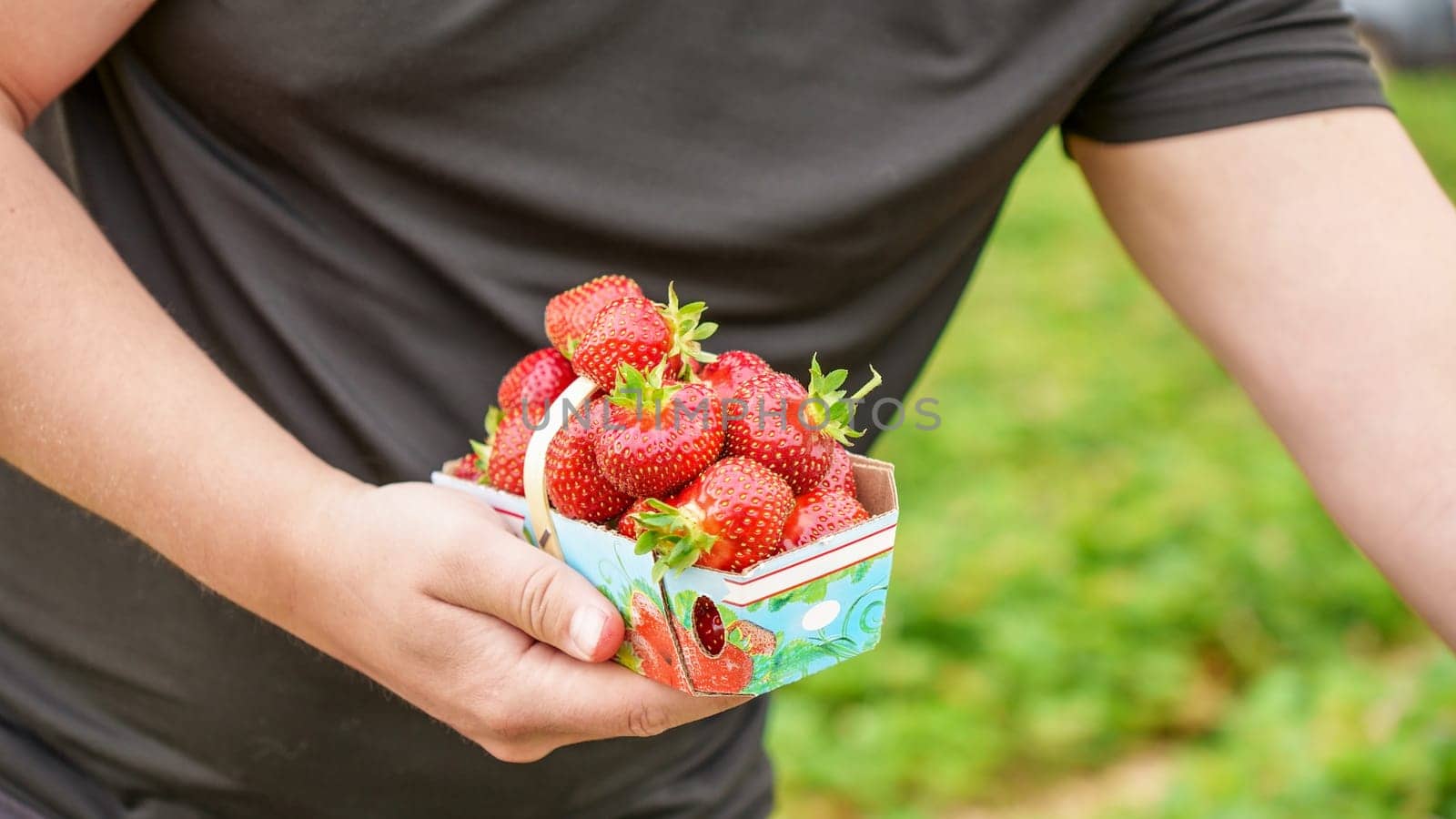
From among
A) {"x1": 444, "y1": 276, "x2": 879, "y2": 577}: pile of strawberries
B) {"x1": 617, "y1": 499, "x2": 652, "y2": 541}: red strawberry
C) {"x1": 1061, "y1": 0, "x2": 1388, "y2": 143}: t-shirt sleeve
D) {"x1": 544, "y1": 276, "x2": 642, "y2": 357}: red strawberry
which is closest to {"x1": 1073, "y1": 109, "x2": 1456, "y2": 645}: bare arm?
{"x1": 1061, "y1": 0, "x2": 1388, "y2": 143}: t-shirt sleeve

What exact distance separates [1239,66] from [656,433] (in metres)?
0.80

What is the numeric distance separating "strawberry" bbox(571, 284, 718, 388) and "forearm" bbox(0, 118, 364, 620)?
26 cm

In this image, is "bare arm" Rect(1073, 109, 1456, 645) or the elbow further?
"bare arm" Rect(1073, 109, 1456, 645)

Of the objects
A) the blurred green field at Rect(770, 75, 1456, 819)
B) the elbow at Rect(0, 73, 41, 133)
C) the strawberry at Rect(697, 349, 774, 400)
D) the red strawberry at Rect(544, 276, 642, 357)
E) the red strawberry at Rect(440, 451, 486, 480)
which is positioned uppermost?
the elbow at Rect(0, 73, 41, 133)

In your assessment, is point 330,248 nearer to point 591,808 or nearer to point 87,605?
point 87,605

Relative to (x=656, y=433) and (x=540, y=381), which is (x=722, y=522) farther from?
(x=540, y=381)

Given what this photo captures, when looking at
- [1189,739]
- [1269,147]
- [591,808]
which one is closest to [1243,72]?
[1269,147]

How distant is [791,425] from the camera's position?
118cm

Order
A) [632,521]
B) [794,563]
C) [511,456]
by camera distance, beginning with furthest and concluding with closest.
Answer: [511,456], [632,521], [794,563]

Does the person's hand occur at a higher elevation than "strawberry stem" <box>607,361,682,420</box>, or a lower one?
lower

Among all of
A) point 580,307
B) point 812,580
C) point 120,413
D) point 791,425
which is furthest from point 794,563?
point 120,413

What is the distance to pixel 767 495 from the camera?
1.13 metres

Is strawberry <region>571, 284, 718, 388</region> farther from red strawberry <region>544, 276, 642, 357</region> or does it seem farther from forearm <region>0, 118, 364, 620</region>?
forearm <region>0, 118, 364, 620</region>

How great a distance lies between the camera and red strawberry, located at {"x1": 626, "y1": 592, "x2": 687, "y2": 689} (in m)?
1.13
